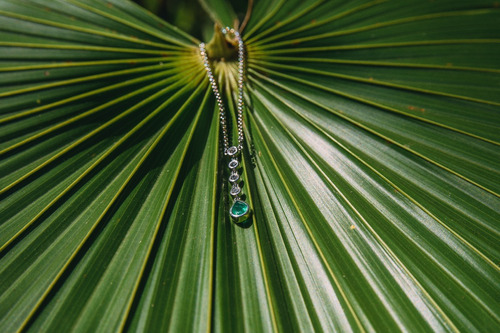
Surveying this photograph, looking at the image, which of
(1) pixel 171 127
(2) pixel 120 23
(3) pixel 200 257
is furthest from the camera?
(2) pixel 120 23

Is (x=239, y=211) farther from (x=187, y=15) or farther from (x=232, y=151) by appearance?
(x=187, y=15)

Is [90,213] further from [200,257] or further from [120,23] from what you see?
[120,23]

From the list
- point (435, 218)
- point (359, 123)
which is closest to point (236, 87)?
point (359, 123)

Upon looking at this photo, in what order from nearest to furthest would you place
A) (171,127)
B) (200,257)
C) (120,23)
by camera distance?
(200,257) < (171,127) < (120,23)

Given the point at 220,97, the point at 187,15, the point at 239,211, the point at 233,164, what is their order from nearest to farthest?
1. the point at 239,211
2. the point at 233,164
3. the point at 220,97
4. the point at 187,15

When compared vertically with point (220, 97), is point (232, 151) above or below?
below

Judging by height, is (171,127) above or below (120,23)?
below

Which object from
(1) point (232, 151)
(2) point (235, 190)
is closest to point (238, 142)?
(1) point (232, 151)

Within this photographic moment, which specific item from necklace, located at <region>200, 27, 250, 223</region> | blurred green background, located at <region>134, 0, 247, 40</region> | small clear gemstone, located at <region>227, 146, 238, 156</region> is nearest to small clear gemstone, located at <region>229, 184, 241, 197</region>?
necklace, located at <region>200, 27, 250, 223</region>

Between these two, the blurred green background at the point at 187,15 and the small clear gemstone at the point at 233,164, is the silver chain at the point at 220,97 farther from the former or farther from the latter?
the blurred green background at the point at 187,15
